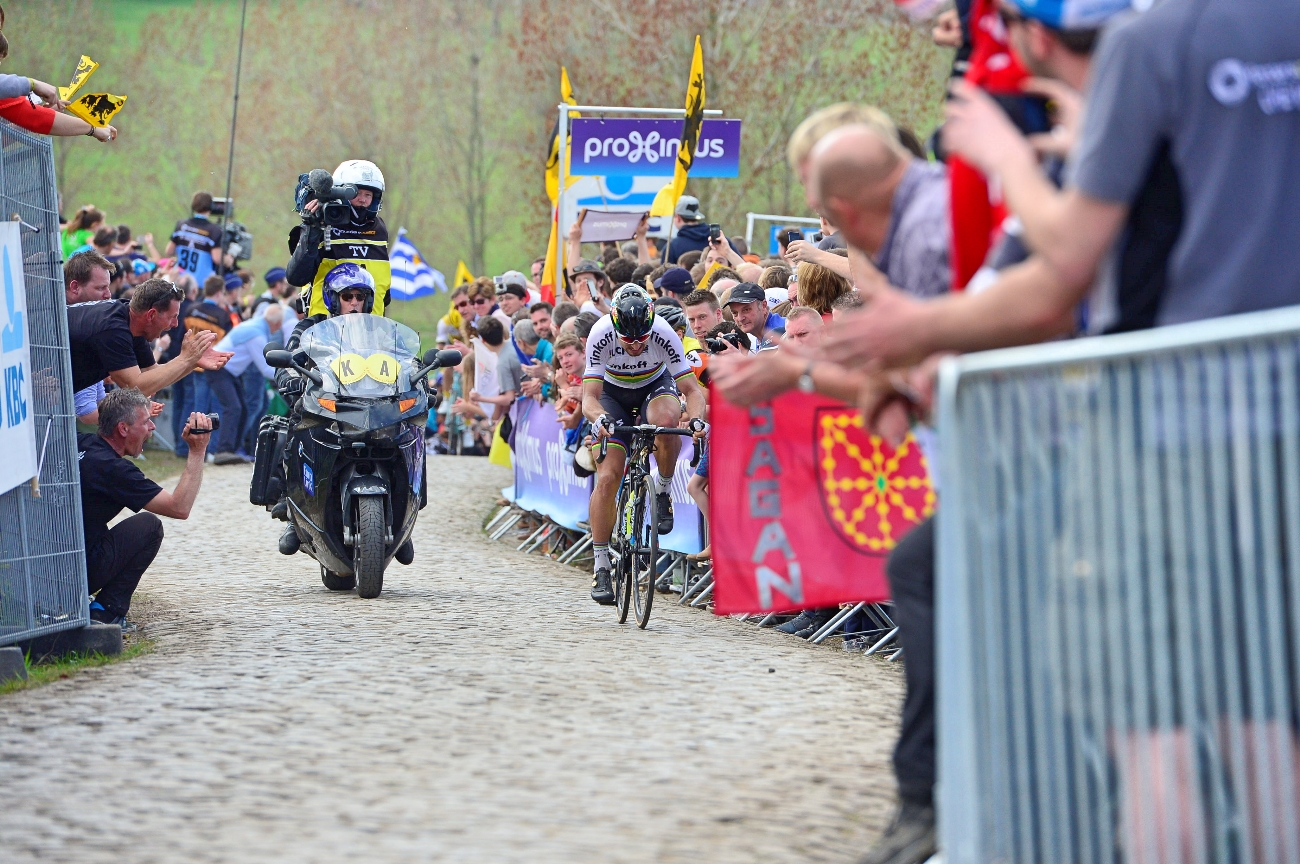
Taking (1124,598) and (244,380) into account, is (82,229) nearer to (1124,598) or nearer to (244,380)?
(244,380)

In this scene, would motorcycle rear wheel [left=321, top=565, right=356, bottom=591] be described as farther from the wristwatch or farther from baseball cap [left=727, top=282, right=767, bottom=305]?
the wristwatch

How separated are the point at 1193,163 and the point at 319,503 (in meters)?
7.84

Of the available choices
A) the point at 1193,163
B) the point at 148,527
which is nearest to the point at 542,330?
the point at 148,527

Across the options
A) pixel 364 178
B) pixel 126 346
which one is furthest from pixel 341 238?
pixel 126 346

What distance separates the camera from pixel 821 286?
32.7ft

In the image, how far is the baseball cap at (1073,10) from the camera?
142 inches

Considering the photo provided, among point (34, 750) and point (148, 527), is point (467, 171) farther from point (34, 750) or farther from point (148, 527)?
point (34, 750)

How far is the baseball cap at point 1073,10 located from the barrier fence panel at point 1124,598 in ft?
2.52

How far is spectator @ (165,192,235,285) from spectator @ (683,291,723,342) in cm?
1338

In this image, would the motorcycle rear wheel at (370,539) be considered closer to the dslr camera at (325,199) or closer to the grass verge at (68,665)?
the grass verge at (68,665)

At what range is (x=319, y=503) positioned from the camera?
34.5 ft

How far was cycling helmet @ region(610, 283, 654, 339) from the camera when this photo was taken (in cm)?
1036

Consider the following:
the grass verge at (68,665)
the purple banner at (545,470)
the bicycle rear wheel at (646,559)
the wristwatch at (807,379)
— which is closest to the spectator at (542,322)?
the purple banner at (545,470)

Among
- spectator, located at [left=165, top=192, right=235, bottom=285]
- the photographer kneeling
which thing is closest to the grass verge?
the photographer kneeling
